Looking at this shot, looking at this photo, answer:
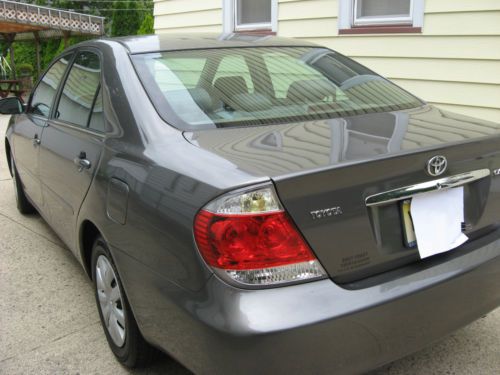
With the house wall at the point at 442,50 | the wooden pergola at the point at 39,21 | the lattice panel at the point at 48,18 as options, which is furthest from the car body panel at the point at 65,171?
the lattice panel at the point at 48,18

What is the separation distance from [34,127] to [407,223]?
283 centimetres

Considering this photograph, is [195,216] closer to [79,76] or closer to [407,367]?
[407,367]

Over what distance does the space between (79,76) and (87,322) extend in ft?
4.62

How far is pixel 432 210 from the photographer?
2016 millimetres

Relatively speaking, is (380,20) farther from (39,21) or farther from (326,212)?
(39,21)

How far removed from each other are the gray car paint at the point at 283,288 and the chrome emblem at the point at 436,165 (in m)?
0.03

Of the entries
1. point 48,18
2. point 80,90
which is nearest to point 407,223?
point 80,90

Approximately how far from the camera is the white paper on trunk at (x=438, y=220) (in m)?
1.99

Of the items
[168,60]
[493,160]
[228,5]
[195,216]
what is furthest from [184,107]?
[228,5]

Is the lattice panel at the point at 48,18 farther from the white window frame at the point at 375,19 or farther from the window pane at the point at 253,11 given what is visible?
the white window frame at the point at 375,19

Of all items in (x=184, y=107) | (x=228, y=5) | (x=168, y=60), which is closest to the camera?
(x=184, y=107)

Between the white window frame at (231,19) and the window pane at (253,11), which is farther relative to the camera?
the white window frame at (231,19)

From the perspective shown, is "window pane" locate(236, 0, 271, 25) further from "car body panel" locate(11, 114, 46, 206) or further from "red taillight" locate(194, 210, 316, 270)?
"red taillight" locate(194, 210, 316, 270)

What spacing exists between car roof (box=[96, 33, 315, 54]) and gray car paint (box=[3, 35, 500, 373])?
0.53 meters
